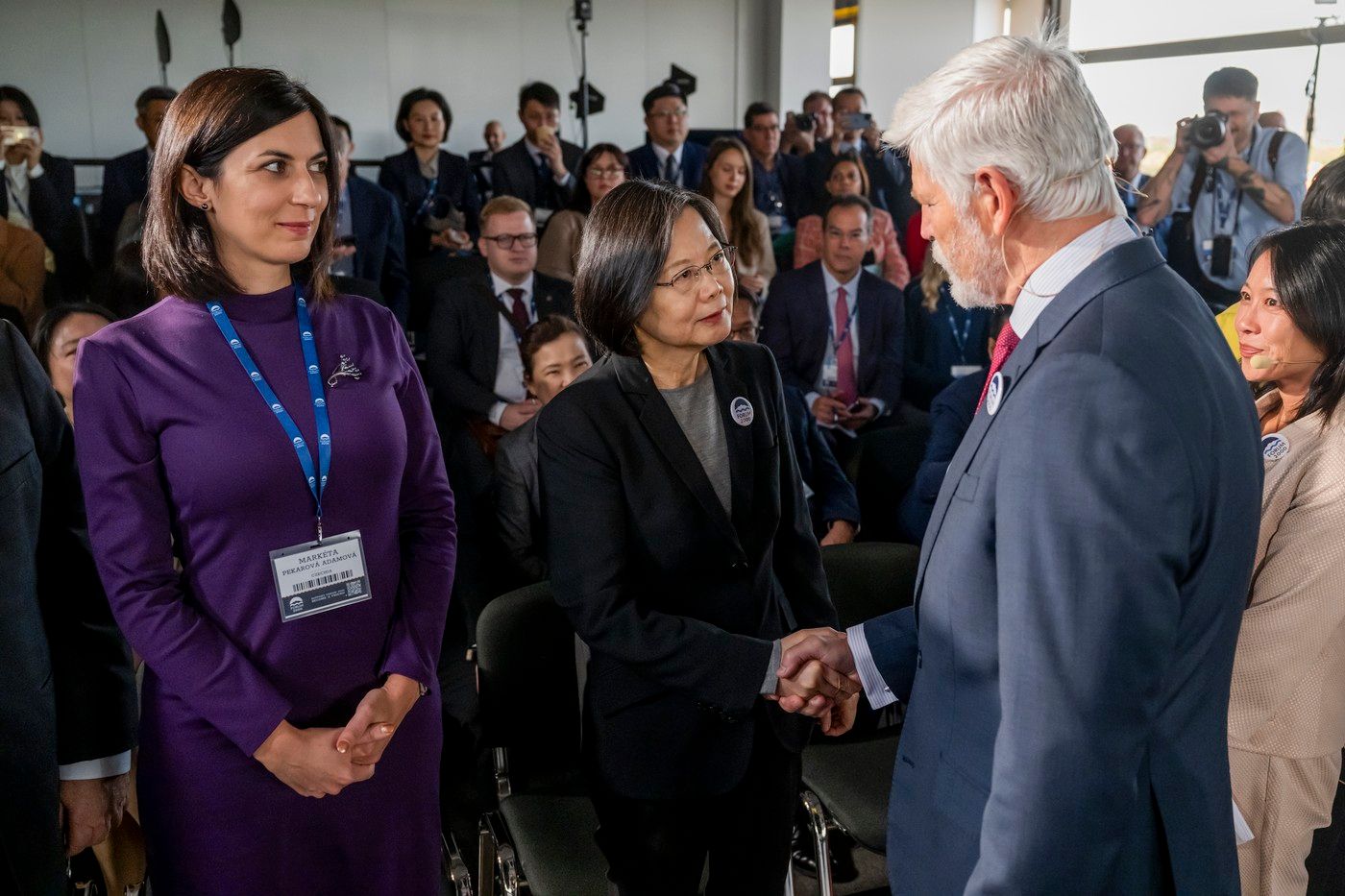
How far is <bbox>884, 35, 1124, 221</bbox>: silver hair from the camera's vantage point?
1.12 metres

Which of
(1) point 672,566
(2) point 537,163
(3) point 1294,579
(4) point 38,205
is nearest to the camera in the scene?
(1) point 672,566

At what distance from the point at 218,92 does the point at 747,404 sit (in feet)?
3.06

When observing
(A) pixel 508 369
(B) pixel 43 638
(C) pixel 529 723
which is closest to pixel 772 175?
(A) pixel 508 369

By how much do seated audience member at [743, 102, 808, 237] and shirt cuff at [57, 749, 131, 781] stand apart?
5.26 metres

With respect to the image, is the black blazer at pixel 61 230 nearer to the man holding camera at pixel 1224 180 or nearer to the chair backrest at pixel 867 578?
the chair backrest at pixel 867 578

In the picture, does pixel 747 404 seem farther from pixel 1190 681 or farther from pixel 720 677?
pixel 1190 681

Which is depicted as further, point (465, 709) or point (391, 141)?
point (391, 141)

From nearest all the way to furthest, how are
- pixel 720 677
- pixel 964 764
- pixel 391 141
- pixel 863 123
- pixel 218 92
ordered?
pixel 964 764 → pixel 218 92 → pixel 720 677 → pixel 863 123 → pixel 391 141

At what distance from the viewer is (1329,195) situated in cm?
276

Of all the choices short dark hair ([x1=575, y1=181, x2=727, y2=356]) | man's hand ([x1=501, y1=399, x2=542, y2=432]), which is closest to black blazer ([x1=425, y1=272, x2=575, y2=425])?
man's hand ([x1=501, y1=399, x2=542, y2=432])

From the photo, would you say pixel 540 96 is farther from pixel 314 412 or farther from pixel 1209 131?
pixel 314 412

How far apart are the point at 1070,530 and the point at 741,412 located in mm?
897

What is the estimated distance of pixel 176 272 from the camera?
1.47m

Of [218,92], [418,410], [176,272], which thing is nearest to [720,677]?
[418,410]
